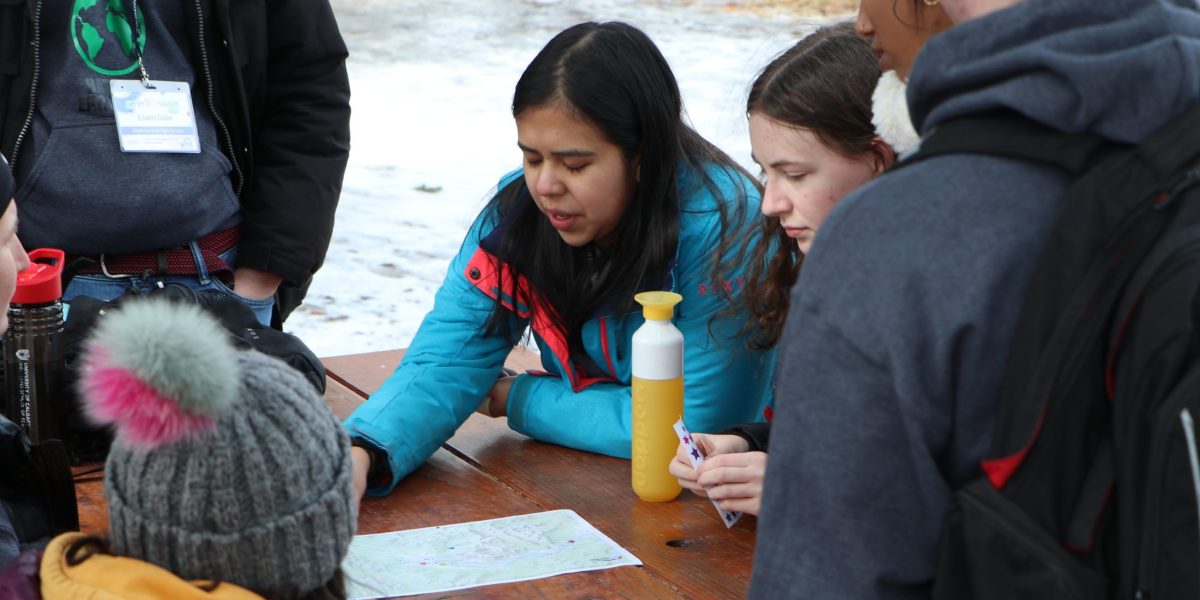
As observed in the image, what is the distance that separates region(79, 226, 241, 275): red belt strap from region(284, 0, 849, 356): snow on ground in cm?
116

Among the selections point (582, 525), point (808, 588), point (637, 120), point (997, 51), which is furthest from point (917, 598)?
point (637, 120)

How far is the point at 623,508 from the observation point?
6.07 feet

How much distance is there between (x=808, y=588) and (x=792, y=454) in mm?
102

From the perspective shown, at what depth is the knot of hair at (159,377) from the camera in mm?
1000

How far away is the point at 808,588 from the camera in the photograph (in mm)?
984

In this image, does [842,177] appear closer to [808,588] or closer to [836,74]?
[836,74]

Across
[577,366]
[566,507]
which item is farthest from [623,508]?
[577,366]

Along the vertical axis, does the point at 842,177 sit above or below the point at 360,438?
above

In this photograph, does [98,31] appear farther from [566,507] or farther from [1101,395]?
[1101,395]

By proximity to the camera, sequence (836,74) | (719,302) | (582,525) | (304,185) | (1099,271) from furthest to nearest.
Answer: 1. (304,185)
2. (719,302)
3. (836,74)
4. (582,525)
5. (1099,271)

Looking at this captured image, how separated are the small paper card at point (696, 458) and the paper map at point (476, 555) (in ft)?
0.53

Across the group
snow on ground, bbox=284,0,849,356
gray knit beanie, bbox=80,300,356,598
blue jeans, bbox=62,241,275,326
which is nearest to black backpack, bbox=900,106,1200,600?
gray knit beanie, bbox=80,300,356,598

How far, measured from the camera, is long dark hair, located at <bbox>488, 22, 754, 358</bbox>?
215 cm

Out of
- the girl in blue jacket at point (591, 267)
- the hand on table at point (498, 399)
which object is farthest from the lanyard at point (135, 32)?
the hand on table at point (498, 399)
